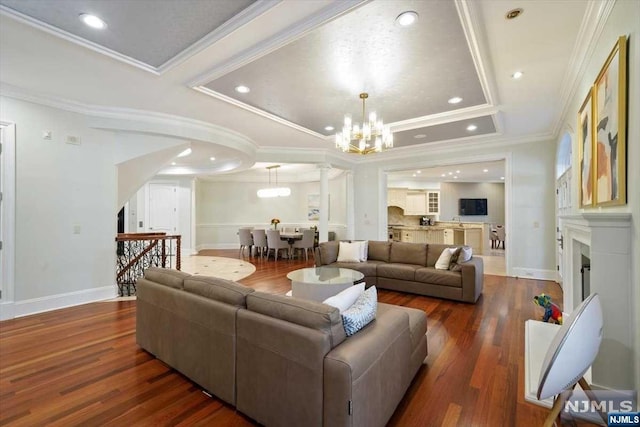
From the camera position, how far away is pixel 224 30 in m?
2.37

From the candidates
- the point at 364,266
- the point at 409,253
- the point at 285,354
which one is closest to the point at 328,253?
the point at 364,266

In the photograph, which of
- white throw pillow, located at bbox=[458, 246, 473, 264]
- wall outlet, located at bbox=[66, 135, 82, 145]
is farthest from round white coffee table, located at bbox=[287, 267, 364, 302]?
wall outlet, located at bbox=[66, 135, 82, 145]

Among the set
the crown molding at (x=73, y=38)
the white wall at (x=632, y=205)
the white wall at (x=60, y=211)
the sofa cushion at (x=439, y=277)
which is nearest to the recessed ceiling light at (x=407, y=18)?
the white wall at (x=632, y=205)

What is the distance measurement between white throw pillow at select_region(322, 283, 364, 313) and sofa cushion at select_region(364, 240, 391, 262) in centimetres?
333

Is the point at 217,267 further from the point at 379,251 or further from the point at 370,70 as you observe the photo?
the point at 370,70

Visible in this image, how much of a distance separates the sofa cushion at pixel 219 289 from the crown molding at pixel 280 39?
82.9 inches

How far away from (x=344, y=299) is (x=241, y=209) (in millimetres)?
9513

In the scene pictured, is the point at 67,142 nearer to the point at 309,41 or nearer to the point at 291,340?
the point at 309,41

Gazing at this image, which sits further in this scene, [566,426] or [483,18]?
[483,18]

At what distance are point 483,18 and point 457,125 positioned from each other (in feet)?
9.25

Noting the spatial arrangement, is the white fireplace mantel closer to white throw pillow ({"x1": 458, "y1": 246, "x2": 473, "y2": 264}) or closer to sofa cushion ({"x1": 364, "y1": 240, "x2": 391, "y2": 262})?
white throw pillow ({"x1": 458, "y1": 246, "x2": 473, "y2": 264})

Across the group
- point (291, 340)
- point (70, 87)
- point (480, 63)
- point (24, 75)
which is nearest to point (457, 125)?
point (480, 63)

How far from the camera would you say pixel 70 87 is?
3480mm

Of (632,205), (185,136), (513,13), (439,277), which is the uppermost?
(513,13)
